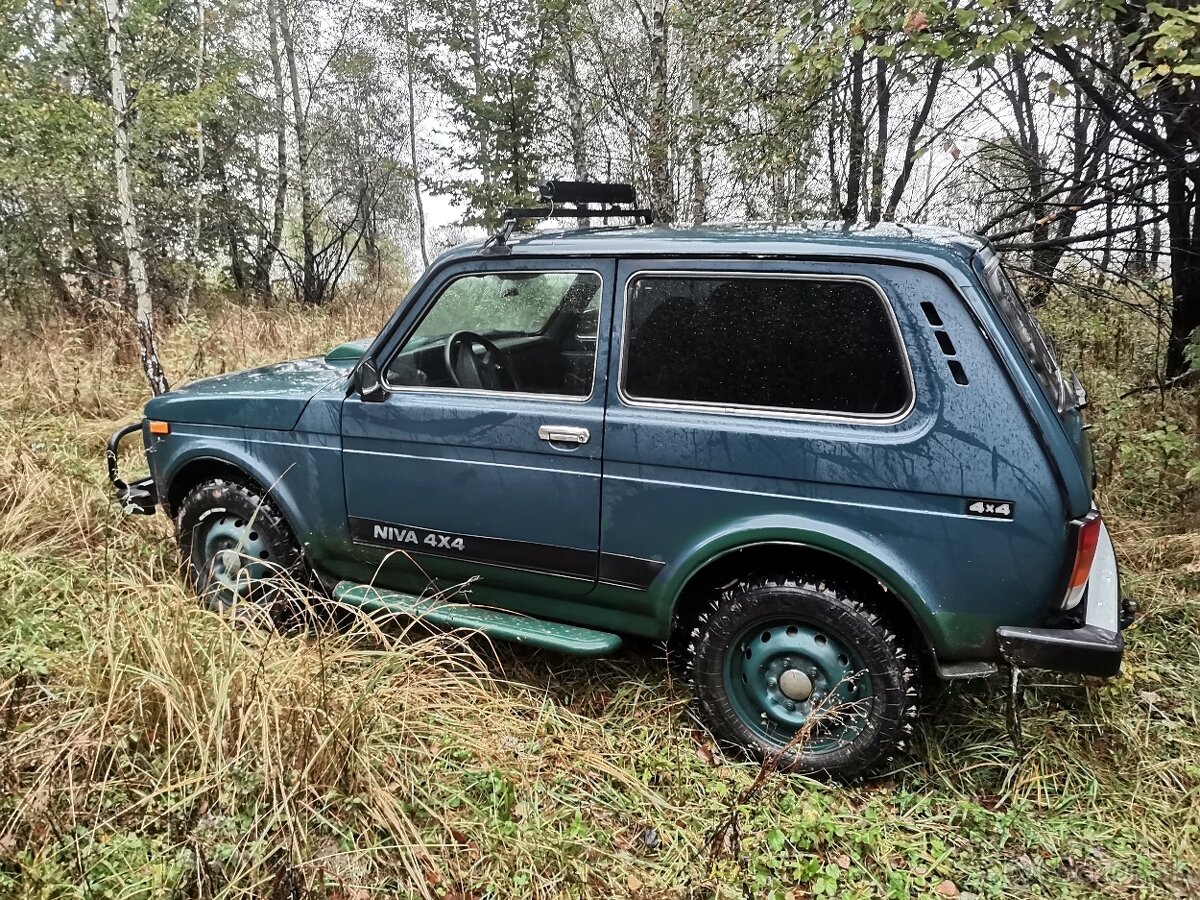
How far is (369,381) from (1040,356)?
2.46 metres

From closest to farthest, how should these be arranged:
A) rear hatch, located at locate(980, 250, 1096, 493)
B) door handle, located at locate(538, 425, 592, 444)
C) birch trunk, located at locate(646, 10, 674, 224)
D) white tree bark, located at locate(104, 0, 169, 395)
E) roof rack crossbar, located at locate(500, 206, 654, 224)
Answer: rear hatch, located at locate(980, 250, 1096, 493)
door handle, located at locate(538, 425, 592, 444)
roof rack crossbar, located at locate(500, 206, 654, 224)
white tree bark, located at locate(104, 0, 169, 395)
birch trunk, located at locate(646, 10, 674, 224)

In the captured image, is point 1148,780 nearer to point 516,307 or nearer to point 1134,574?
point 1134,574

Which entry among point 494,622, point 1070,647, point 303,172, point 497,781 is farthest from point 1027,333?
point 303,172

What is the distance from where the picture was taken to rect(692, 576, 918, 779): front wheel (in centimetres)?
239

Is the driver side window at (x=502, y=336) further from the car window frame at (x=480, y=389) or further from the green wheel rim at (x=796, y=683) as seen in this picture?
the green wheel rim at (x=796, y=683)

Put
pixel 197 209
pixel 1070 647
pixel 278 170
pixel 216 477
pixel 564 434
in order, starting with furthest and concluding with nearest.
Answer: pixel 278 170 → pixel 197 209 → pixel 216 477 → pixel 564 434 → pixel 1070 647

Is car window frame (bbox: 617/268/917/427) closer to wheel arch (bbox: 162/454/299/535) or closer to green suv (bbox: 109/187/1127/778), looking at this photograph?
green suv (bbox: 109/187/1127/778)

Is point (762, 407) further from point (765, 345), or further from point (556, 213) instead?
point (556, 213)

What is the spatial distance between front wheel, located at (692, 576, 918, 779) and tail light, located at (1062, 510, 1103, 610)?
52cm

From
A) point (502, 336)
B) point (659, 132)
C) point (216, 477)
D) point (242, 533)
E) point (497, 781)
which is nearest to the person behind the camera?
point (497, 781)

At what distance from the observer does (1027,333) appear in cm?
244

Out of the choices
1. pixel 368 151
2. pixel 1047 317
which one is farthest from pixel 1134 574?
pixel 368 151

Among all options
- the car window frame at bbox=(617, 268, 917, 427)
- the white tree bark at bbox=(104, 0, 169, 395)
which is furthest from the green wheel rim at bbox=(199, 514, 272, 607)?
the white tree bark at bbox=(104, 0, 169, 395)

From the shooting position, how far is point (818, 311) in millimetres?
2350
